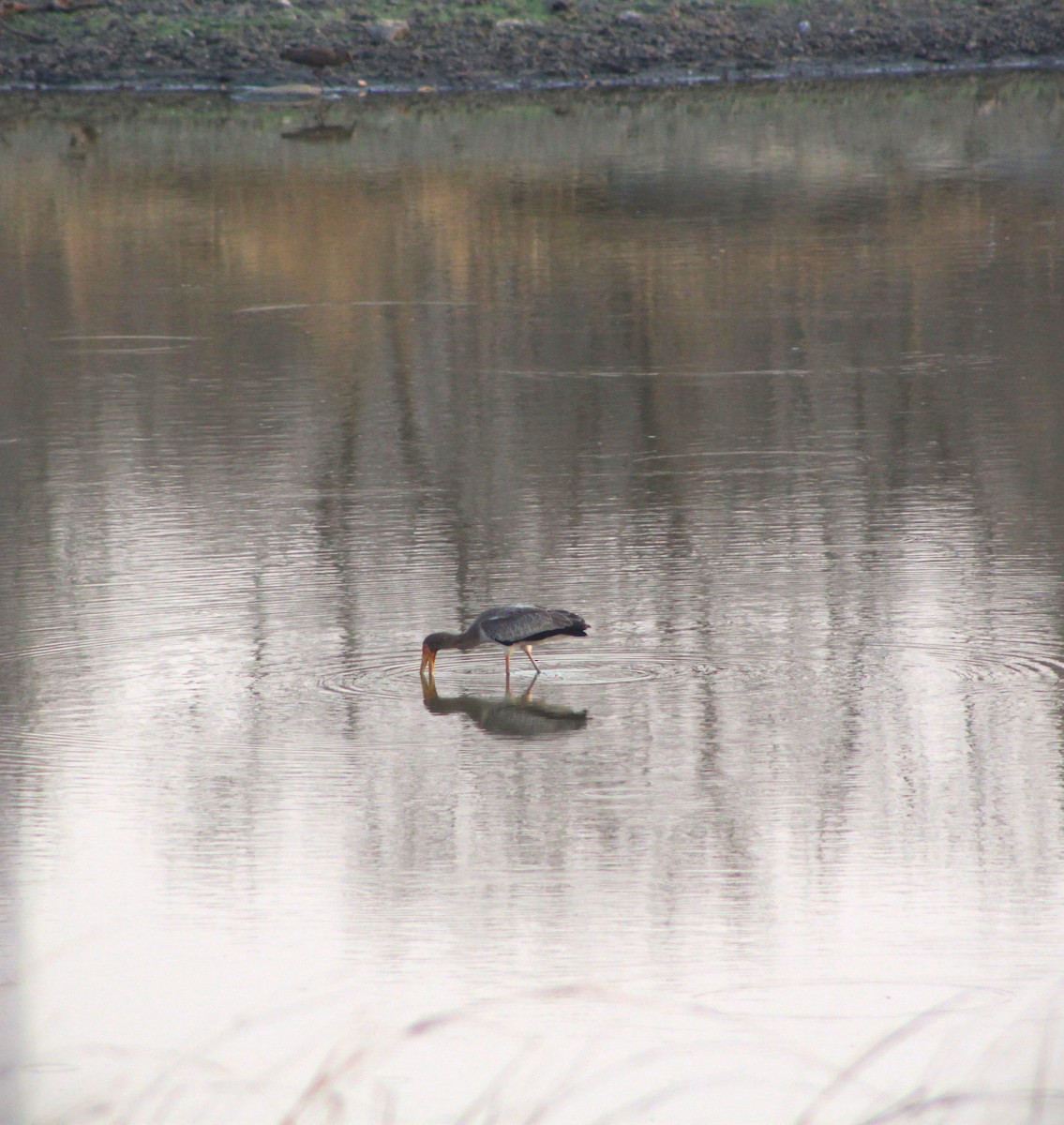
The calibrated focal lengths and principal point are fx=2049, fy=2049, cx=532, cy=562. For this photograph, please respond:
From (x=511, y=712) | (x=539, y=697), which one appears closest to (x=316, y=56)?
(x=539, y=697)

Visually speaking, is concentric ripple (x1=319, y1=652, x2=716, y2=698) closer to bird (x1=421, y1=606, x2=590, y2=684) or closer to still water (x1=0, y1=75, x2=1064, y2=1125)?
still water (x1=0, y1=75, x2=1064, y2=1125)

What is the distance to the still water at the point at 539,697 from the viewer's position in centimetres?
531

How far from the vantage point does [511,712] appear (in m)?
7.90

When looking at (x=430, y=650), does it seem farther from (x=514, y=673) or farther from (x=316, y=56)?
(x=316, y=56)

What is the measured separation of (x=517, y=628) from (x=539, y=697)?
0.31 meters

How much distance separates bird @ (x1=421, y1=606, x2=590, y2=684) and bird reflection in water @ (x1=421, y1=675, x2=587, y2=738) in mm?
206

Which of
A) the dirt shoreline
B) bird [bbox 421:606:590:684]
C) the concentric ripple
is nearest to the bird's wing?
bird [bbox 421:606:590:684]

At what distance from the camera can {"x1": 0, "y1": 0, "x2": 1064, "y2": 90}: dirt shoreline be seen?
37.7 metres

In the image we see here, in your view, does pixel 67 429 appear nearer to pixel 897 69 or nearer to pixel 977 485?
pixel 977 485

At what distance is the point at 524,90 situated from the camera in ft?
121

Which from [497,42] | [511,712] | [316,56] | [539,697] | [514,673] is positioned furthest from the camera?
[497,42]

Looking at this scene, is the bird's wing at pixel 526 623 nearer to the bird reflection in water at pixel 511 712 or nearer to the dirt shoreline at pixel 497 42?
the bird reflection in water at pixel 511 712

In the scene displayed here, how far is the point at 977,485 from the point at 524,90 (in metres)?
27.3

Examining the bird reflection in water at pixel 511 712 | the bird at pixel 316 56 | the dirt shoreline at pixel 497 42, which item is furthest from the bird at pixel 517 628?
the bird at pixel 316 56
